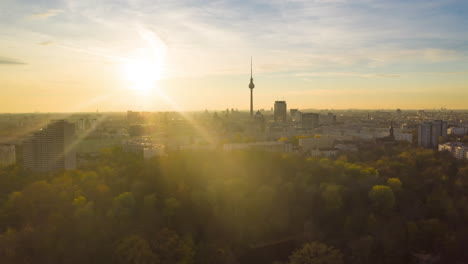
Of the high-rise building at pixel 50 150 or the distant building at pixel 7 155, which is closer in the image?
the high-rise building at pixel 50 150

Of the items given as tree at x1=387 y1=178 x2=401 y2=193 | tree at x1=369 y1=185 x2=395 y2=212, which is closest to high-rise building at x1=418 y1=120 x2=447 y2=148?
tree at x1=387 y1=178 x2=401 y2=193

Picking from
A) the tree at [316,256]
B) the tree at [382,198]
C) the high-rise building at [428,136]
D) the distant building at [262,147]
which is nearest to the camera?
→ the tree at [316,256]

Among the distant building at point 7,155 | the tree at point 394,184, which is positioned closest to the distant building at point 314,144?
the tree at point 394,184

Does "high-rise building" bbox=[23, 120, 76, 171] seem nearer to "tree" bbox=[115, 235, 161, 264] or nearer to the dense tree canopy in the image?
the dense tree canopy

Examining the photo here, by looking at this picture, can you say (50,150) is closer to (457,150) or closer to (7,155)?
(7,155)

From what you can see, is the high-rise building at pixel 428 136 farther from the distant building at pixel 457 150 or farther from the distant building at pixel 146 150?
the distant building at pixel 146 150

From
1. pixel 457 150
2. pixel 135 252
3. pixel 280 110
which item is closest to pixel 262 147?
pixel 457 150
